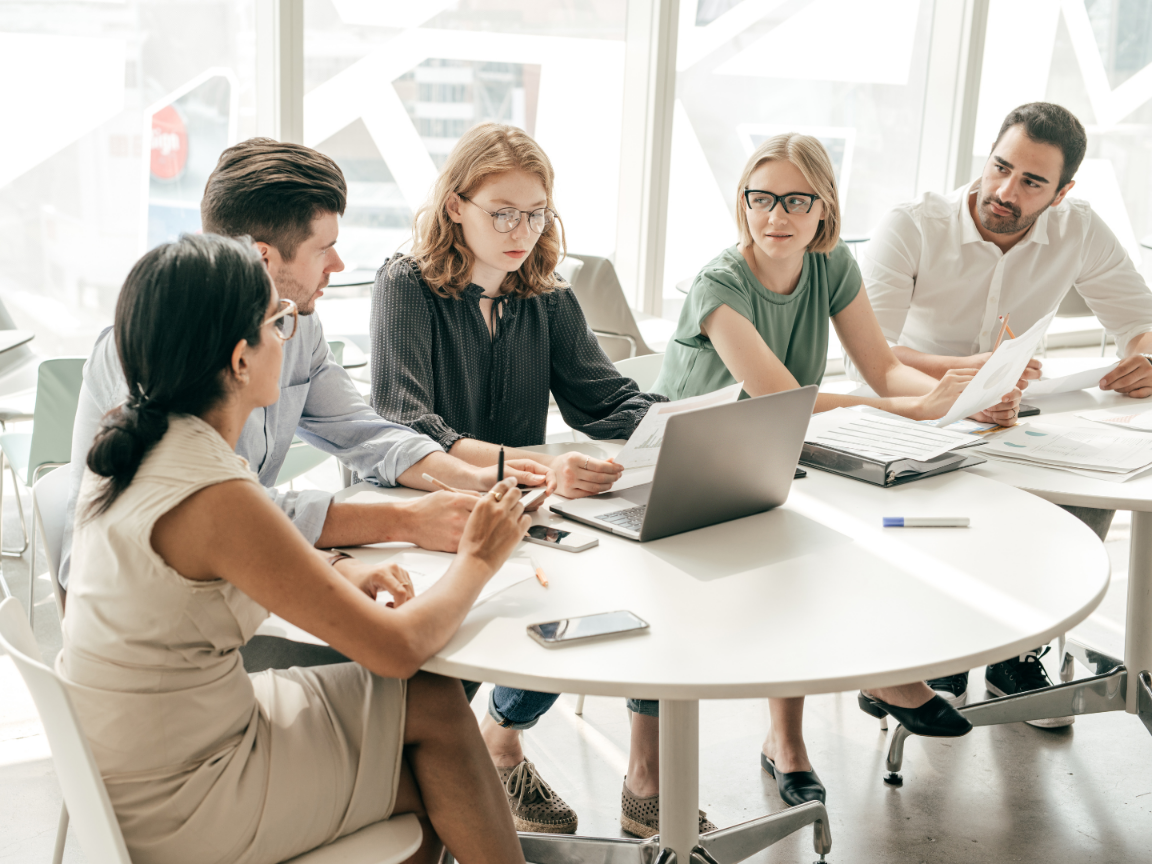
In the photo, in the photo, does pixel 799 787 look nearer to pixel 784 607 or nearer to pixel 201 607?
pixel 784 607

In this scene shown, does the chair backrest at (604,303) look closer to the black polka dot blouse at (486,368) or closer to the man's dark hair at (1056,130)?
the black polka dot blouse at (486,368)

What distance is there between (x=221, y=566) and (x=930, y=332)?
2.32m

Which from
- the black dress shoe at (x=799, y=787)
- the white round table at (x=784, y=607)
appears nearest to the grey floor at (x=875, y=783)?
the black dress shoe at (x=799, y=787)

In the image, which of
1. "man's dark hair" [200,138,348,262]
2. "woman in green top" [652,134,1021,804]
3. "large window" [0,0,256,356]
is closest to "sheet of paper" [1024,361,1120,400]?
"woman in green top" [652,134,1021,804]

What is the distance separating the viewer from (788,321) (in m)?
2.47

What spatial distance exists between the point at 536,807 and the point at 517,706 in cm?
22

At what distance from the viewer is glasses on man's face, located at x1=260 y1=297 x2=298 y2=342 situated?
1295 millimetres

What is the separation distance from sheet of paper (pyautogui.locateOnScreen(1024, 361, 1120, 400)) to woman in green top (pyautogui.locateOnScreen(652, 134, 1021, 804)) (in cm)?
23

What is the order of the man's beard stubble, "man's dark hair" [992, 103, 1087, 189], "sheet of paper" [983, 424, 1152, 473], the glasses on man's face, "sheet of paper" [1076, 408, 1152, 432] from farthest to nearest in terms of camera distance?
the man's beard stubble
"man's dark hair" [992, 103, 1087, 189]
"sheet of paper" [1076, 408, 1152, 432]
"sheet of paper" [983, 424, 1152, 473]
the glasses on man's face

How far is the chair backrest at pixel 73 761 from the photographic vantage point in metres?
1.01

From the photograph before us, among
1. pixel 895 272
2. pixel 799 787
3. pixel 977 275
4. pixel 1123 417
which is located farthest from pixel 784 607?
pixel 977 275

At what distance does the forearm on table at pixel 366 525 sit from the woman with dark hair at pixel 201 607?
265 mm

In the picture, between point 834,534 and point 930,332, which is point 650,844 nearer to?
point 834,534

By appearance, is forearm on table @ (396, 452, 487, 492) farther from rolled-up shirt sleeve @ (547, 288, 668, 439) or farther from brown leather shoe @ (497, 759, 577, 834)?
brown leather shoe @ (497, 759, 577, 834)
